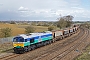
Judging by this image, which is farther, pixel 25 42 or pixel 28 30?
pixel 28 30

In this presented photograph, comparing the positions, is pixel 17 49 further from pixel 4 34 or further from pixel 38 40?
pixel 4 34

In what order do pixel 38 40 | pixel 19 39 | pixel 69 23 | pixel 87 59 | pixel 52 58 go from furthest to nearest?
pixel 69 23, pixel 38 40, pixel 19 39, pixel 52 58, pixel 87 59

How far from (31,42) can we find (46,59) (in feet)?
29.9

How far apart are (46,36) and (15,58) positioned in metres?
17.8

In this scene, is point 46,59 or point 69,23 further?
point 69,23

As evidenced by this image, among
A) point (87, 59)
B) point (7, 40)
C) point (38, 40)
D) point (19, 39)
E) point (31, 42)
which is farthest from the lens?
point (7, 40)

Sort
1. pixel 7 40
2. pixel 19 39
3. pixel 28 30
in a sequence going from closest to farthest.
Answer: pixel 19 39, pixel 7 40, pixel 28 30

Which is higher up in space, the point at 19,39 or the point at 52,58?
the point at 19,39

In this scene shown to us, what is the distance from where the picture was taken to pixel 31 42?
121ft

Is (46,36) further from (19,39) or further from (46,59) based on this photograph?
(46,59)

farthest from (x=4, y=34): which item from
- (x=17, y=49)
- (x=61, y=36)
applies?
(x=17, y=49)

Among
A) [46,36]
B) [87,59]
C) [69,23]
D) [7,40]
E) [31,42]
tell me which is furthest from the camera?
[69,23]

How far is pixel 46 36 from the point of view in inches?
1823

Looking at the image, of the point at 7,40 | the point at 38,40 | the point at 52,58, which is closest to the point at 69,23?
the point at 7,40
